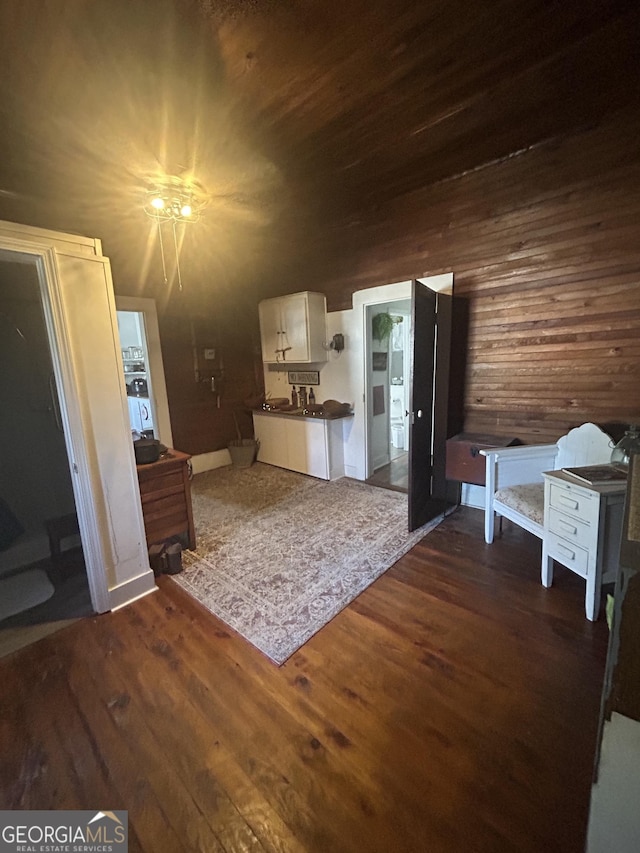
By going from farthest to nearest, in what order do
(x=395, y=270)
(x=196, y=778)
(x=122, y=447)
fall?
1. (x=395, y=270)
2. (x=122, y=447)
3. (x=196, y=778)

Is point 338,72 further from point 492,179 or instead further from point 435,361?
point 435,361

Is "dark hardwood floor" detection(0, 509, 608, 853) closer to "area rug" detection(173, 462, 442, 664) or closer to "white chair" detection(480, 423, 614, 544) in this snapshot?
"area rug" detection(173, 462, 442, 664)

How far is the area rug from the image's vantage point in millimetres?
1985

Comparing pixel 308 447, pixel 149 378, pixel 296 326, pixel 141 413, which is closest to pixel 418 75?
pixel 296 326

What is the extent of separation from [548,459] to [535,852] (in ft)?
7.18

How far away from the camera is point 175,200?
8.36ft

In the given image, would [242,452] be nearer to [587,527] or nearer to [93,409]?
[93,409]

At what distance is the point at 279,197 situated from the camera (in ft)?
9.46

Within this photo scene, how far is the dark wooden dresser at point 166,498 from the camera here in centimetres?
242

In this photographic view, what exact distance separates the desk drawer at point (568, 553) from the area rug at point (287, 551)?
0.94 metres

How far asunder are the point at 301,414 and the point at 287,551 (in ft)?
6.43

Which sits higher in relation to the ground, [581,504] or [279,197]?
[279,197]

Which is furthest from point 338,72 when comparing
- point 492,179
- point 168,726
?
point 168,726

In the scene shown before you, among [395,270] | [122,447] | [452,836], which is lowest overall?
[452,836]
